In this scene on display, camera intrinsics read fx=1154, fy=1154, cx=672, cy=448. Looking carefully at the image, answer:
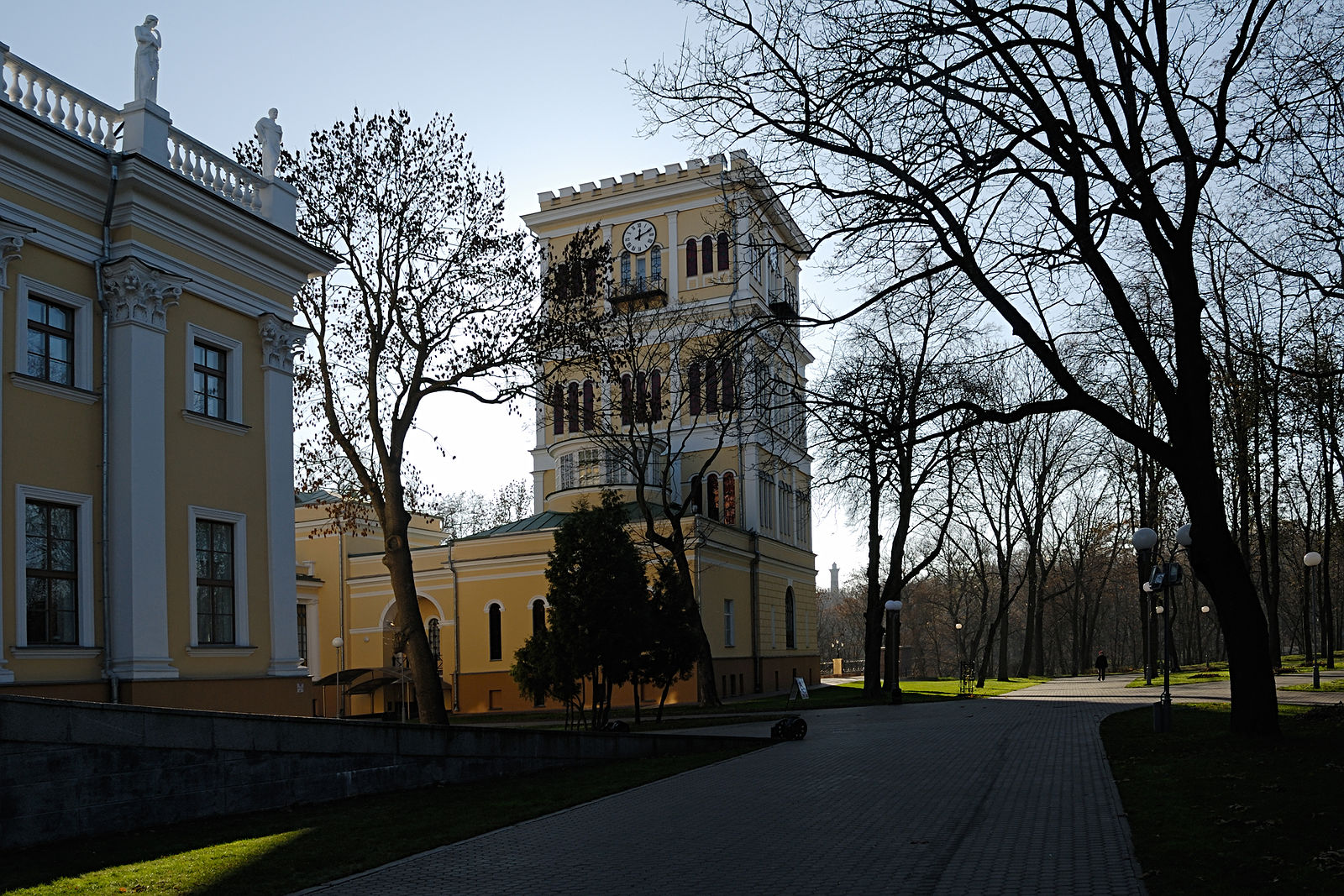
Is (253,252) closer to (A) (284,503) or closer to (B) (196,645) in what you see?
(A) (284,503)

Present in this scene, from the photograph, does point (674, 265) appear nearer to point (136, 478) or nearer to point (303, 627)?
point (303, 627)

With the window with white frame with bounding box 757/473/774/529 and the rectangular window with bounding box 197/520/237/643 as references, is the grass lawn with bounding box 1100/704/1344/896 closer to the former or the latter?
the rectangular window with bounding box 197/520/237/643

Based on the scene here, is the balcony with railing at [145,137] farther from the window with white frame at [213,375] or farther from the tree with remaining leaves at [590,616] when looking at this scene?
the tree with remaining leaves at [590,616]

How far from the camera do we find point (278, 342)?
22.4m

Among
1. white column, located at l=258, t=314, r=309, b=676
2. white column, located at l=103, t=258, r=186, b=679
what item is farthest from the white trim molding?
white column, located at l=258, t=314, r=309, b=676

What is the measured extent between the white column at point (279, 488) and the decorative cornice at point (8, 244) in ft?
17.4

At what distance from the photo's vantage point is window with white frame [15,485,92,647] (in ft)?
56.5

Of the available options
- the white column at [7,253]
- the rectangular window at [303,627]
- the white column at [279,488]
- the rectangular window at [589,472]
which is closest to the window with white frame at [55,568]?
the white column at [7,253]

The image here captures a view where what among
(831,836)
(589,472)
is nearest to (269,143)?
(831,836)

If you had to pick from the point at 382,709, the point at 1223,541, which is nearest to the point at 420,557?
the point at 382,709

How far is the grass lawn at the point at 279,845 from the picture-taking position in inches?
352

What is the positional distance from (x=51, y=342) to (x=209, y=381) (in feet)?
10.7

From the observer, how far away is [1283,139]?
14.0m

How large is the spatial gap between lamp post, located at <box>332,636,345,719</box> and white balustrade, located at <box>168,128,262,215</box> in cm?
2398
